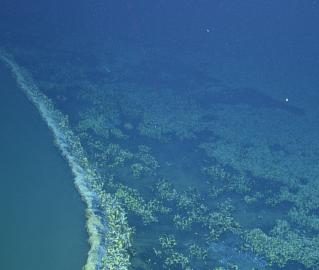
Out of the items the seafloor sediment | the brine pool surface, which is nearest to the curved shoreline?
the seafloor sediment

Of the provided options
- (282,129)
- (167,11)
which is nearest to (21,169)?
(282,129)

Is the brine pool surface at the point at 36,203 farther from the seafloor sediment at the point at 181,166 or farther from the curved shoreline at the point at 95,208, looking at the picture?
the seafloor sediment at the point at 181,166

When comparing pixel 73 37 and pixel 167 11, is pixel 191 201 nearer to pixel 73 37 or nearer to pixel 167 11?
pixel 73 37

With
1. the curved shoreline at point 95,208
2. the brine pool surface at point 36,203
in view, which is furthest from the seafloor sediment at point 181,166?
the brine pool surface at point 36,203

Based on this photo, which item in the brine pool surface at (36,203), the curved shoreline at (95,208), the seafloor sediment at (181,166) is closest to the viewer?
the brine pool surface at (36,203)

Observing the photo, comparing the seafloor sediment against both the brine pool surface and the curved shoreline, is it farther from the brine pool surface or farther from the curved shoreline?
the brine pool surface
